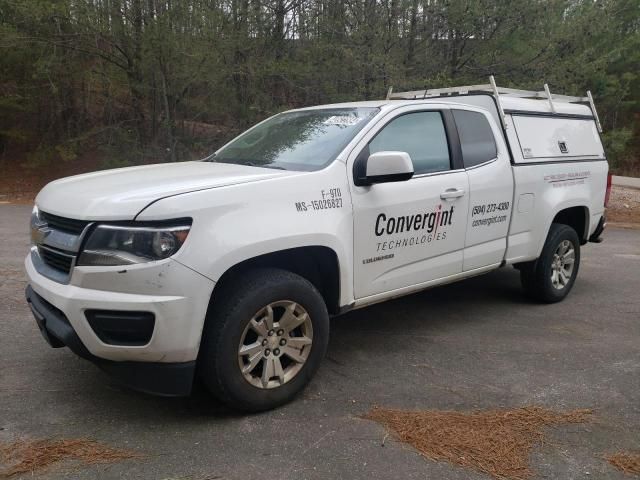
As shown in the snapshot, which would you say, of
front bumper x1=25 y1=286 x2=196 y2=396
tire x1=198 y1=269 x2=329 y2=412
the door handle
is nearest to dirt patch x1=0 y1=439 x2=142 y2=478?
front bumper x1=25 y1=286 x2=196 y2=396

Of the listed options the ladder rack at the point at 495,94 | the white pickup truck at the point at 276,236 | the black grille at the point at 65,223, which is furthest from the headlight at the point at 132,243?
the ladder rack at the point at 495,94

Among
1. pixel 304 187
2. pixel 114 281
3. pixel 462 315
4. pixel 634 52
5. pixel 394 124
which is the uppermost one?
pixel 634 52

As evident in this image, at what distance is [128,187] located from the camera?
3.19 meters

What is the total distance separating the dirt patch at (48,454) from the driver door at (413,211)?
178 cm

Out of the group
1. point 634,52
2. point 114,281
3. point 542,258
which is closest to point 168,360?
point 114,281

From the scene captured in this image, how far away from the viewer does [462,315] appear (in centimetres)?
535

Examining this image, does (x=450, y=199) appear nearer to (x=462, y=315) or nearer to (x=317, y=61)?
Result: (x=462, y=315)

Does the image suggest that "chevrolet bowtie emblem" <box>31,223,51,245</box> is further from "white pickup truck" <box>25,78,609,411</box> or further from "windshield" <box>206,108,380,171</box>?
"windshield" <box>206,108,380,171</box>

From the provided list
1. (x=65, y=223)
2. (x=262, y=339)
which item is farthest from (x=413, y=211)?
(x=65, y=223)

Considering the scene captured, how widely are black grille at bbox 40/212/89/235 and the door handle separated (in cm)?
253

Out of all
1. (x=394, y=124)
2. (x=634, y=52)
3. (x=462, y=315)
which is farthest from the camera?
(x=634, y=52)

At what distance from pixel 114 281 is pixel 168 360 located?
50cm

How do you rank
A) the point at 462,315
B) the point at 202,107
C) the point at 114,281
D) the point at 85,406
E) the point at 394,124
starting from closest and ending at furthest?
the point at 114,281
the point at 85,406
the point at 394,124
the point at 462,315
the point at 202,107

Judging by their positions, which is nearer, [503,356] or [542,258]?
[503,356]
